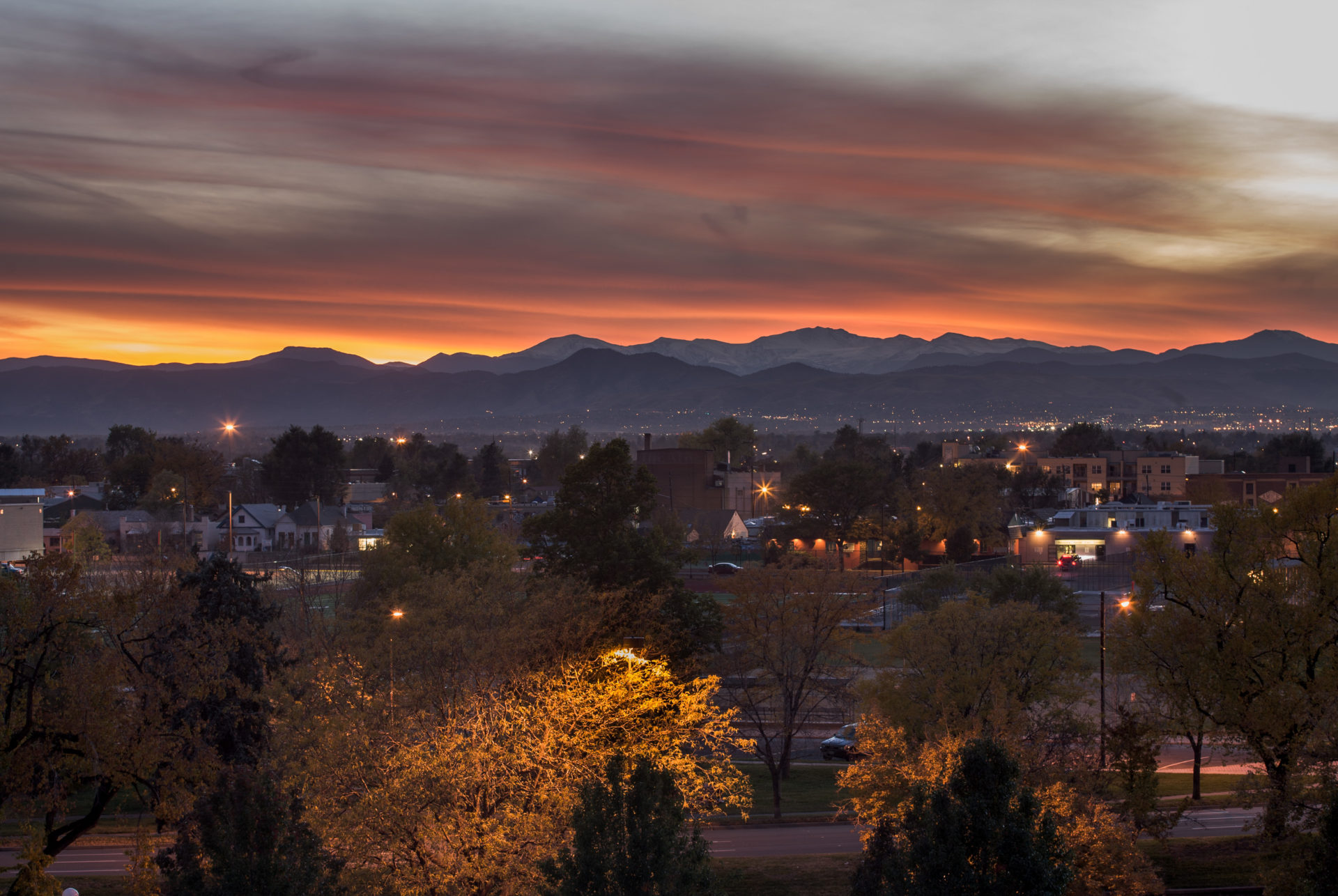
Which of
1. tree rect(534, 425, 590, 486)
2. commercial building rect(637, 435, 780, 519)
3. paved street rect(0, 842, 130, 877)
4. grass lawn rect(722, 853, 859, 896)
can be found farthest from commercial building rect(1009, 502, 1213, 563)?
tree rect(534, 425, 590, 486)

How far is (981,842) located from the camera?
12695 millimetres

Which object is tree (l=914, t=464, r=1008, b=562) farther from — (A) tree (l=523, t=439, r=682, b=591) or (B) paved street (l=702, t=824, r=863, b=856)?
(B) paved street (l=702, t=824, r=863, b=856)

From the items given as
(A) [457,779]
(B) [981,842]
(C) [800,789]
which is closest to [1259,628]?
(C) [800,789]

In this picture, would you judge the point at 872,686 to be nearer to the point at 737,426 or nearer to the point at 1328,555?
the point at 1328,555

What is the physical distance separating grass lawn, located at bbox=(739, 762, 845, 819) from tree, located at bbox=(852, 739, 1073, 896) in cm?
2221

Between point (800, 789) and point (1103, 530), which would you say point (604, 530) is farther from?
point (1103, 530)

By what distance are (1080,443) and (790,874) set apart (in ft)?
497

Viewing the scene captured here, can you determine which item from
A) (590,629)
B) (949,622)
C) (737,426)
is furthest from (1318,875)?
(737,426)

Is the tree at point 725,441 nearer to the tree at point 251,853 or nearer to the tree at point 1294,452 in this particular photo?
the tree at point 1294,452

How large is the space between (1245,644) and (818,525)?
7040 centimetres

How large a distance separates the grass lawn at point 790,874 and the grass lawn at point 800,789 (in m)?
5.85

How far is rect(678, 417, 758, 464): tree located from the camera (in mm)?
181625

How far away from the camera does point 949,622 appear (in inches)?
1270

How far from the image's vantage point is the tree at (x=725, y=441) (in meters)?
182
